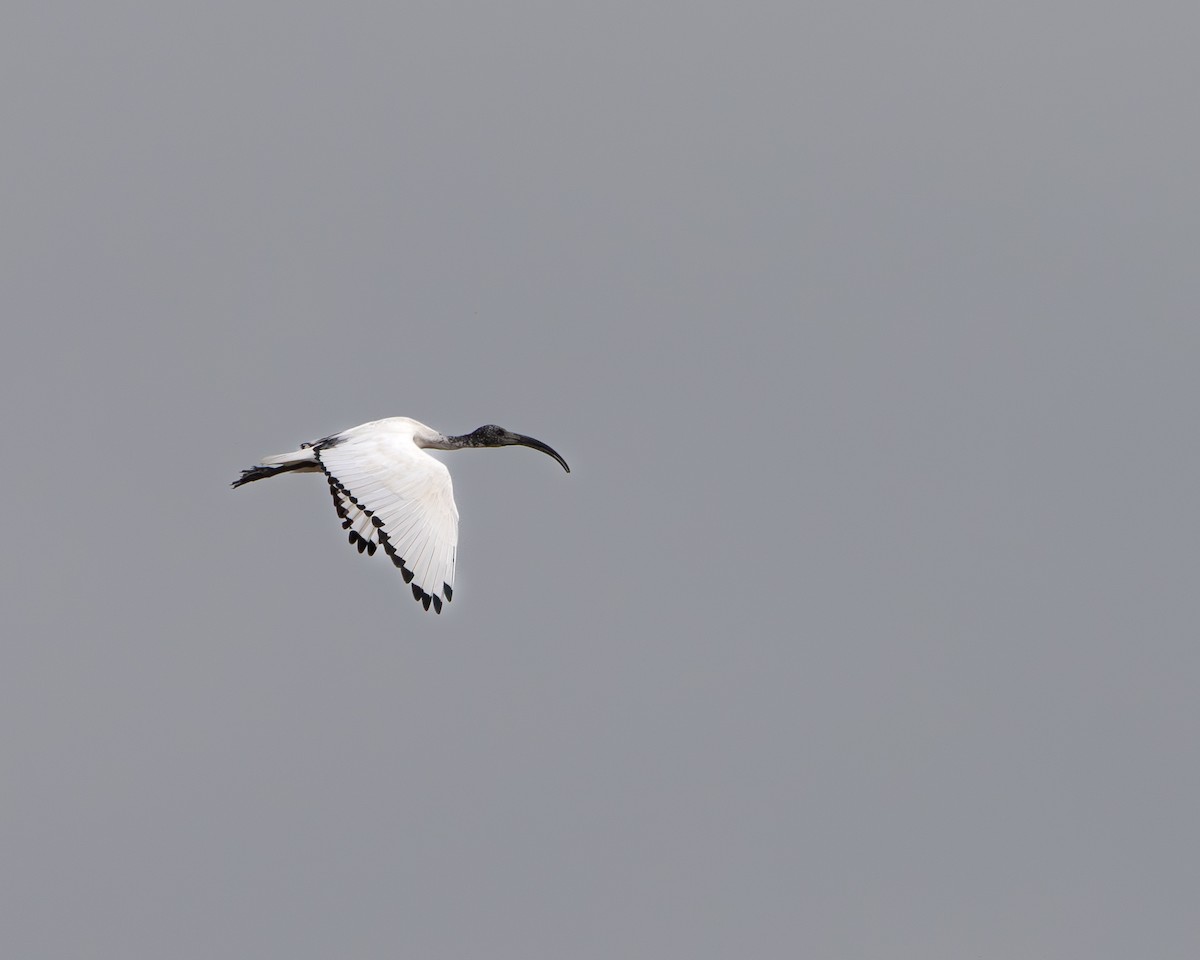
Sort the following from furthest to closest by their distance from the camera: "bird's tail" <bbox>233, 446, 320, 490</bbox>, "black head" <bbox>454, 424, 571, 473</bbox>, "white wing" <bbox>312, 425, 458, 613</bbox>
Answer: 1. "black head" <bbox>454, 424, 571, 473</bbox>
2. "bird's tail" <bbox>233, 446, 320, 490</bbox>
3. "white wing" <bbox>312, 425, 458, 613</bbox>

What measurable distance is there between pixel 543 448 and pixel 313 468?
199 centimetres

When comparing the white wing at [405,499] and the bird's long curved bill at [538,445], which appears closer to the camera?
the white wing at [405,499]

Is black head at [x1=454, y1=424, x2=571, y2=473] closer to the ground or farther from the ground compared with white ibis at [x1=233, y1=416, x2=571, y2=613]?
farther from the ground

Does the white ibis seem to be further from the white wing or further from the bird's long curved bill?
the bird's long curved bill

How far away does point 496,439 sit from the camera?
1983cm

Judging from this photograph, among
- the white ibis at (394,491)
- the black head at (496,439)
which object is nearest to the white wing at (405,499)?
the white ibis at (394,491)

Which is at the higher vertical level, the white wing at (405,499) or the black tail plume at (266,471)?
the black tail plume at (266,471)

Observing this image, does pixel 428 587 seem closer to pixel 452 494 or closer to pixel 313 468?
pixel 452 494

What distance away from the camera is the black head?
19734mm

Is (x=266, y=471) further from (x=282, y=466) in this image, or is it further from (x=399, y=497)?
(x=399, y=497)

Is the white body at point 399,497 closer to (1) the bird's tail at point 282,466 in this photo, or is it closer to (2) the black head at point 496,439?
(1) the bird's tail at point 282,466

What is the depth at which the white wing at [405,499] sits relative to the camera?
16188 mm

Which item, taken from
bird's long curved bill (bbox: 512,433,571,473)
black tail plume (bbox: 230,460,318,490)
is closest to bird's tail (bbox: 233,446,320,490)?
black tail plume (bbox: 230,460,318,490)

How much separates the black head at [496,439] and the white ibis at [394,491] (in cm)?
40
